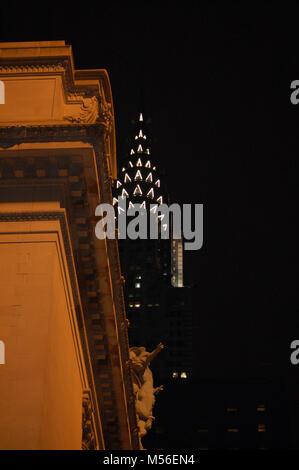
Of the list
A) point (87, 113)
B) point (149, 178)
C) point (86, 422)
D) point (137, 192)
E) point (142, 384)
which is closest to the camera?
point (87, 113)

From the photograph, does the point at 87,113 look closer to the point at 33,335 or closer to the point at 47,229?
the point at 47,229

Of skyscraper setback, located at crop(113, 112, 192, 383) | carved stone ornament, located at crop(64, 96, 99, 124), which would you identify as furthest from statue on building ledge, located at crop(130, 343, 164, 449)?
skyscraper setback, located at crop(113, 112, 192, 383)

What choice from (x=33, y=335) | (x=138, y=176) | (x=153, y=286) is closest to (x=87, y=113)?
(x=33, y=335)

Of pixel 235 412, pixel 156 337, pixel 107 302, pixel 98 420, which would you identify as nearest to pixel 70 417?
pixel 107 302

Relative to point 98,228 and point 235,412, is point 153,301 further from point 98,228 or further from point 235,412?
point 98,228

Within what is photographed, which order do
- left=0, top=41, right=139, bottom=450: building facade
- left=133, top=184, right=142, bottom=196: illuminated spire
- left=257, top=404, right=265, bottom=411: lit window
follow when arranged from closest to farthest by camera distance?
1. left=0, top=41, right=139, bottom=450: building facade
2. left=257, top=404, right=265, bottom=411: lit window
3. left=133, top=184, right=142, bottom=196: illuminated spire

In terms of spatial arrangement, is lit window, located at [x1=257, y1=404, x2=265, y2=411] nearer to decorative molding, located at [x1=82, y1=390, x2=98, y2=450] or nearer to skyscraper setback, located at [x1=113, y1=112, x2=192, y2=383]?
skyscraper setback, located at [x1=113, y1=112, x2=192, y2=383]
